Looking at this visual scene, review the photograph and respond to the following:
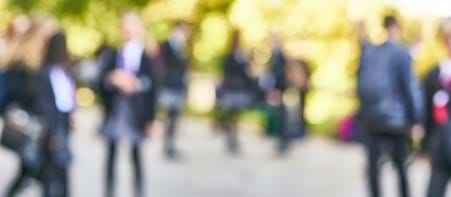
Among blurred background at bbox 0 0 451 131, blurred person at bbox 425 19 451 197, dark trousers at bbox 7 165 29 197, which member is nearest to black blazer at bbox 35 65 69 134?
dark trousers at bbox 7 165 29 197

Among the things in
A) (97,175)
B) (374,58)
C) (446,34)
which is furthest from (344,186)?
(446,34)

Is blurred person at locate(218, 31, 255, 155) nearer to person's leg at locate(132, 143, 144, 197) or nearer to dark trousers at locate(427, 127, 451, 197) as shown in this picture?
person's leg at locate(132, 143, 144, 197)

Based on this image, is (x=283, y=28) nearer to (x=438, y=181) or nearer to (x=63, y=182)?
(x=63, y=182)

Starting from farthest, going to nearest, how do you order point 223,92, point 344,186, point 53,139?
point 223,92 < point 344,186 < point 53,139

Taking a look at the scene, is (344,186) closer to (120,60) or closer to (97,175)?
(97,175)

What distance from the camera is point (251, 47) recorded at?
58.5 feet

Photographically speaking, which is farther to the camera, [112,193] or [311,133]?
[311,133]

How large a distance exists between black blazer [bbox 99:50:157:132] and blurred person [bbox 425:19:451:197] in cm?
221

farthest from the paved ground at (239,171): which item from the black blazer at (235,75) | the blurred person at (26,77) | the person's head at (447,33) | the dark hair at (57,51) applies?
the person's head at (447,33)

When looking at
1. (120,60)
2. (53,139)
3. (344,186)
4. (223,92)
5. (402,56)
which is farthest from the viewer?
(223,92)

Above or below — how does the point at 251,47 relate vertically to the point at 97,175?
above

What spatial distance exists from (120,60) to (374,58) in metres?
2.07

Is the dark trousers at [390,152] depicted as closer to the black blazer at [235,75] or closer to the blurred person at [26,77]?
the blurred person at [26,77]

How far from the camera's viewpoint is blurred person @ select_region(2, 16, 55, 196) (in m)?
8.27
